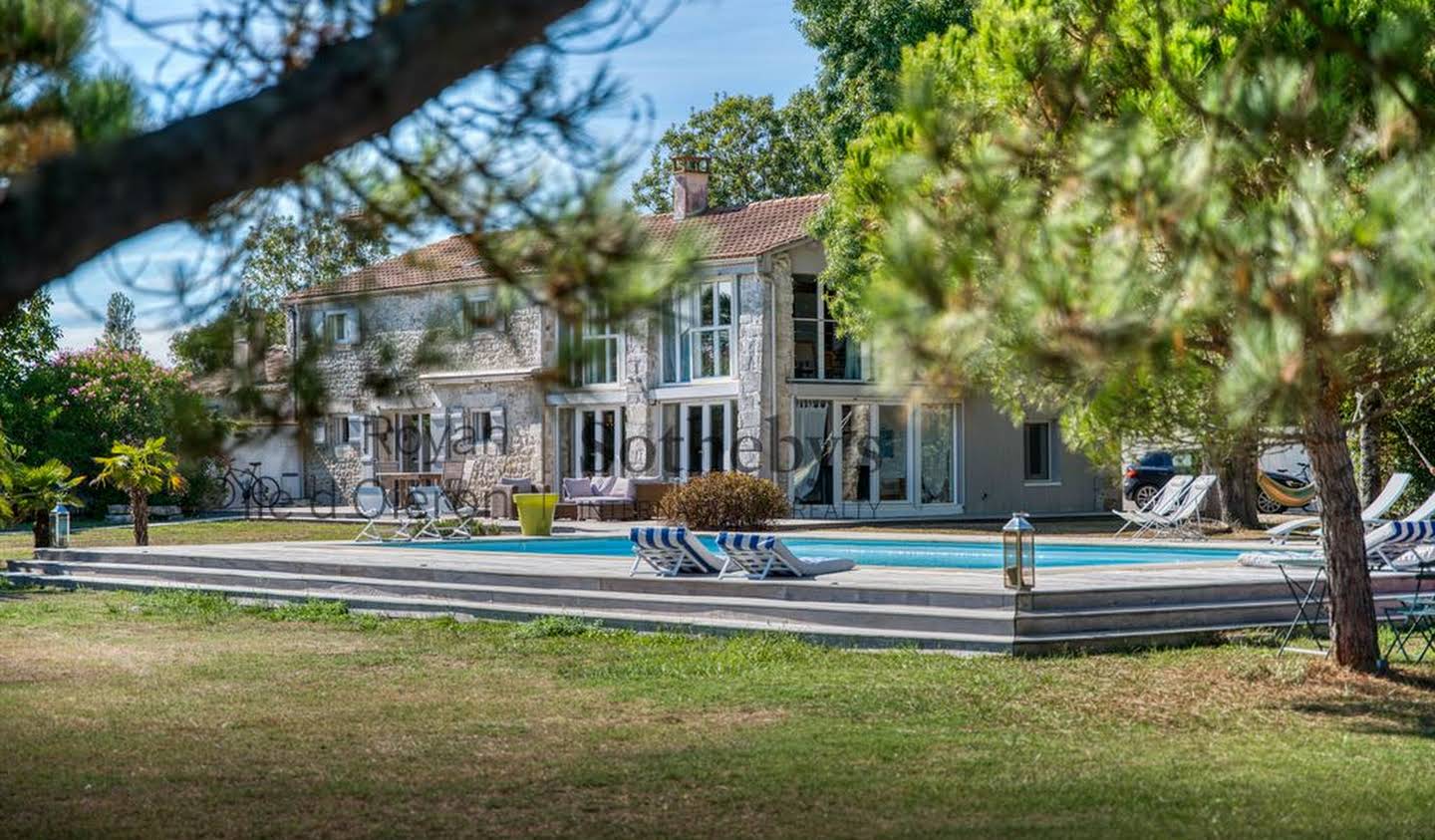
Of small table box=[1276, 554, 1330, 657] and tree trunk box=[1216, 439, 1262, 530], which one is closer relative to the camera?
small table box=[1276, 554, 1330, 657]

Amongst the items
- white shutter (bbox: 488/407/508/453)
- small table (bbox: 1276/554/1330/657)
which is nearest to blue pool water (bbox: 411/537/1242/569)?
small table (bbox: 1276/554/1330/657)

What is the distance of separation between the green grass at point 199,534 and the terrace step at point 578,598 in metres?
3.82

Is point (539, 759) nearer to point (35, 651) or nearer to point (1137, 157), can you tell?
point (1137, 157)

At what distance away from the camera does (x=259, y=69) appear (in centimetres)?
481

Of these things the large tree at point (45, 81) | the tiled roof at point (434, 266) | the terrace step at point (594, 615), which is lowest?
the terrace step at point (594, 615)

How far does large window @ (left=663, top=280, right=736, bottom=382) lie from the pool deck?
11.8m

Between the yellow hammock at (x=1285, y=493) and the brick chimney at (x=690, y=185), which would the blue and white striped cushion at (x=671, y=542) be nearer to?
the yellow hammock at (x=1285, y=493)

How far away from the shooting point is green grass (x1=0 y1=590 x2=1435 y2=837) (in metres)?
7.00

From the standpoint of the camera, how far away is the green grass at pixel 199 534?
23.9 metres

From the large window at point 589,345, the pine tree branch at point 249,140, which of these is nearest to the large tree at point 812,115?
the large window at point 589,345

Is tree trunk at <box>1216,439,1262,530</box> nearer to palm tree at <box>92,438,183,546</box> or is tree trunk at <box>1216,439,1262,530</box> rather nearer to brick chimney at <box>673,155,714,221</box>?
brick chimney at <box>673,155,714,221</box>

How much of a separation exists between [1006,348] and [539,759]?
3905mm

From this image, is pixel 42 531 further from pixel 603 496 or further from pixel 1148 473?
pixel 1148 473

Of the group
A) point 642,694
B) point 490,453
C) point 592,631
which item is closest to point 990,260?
point 642,694
